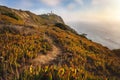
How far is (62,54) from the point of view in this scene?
2722 cm

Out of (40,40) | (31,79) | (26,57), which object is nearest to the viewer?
(31,79)

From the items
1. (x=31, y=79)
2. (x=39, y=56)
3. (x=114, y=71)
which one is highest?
(x=31, y=79)

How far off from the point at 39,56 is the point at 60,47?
23.8ft

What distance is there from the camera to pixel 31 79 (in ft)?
36.9

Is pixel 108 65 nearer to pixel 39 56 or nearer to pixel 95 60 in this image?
pixel 95 60

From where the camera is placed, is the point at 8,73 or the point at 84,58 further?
the point at 84,58

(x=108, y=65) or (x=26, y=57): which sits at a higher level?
(x=26, y=57)

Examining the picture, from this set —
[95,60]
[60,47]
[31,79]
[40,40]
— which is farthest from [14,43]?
[31,79]

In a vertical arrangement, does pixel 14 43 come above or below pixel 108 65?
above

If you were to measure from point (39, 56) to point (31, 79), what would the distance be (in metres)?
12.6

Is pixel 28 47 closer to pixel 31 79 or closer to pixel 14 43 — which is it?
pixel 14 43

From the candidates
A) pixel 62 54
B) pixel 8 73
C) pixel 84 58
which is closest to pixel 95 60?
pixel 84 58

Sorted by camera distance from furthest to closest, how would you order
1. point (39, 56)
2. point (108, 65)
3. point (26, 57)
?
point (108, 65), point (39, 56), point (26, 57)

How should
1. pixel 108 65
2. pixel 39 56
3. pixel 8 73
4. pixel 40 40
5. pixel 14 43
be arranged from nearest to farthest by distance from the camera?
pixel 8 73
pixel 39 56
pixel 14 43
pixel 108 65
pixel 40 40
